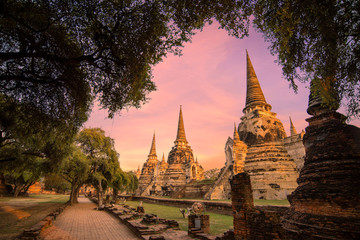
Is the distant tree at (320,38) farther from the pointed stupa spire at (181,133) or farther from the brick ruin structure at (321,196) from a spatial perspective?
the pointed stupa spire at (181,133)

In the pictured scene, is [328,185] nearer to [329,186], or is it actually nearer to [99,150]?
[329,186]

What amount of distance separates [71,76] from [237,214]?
6.37 meters

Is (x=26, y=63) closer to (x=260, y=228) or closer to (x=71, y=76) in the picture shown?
(x=71, y=76)

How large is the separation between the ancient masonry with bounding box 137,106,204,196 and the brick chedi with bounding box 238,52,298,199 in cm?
1349

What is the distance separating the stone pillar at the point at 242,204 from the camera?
18.3 feet

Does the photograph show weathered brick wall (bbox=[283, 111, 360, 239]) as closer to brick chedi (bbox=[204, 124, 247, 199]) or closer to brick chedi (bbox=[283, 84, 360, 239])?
brick chedi (bbox=[283, 84, 360, 239])

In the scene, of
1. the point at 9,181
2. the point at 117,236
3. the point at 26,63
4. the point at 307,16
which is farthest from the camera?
the point at 9,181

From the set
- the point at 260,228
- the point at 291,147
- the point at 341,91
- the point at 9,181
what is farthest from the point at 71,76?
the point at 9,181

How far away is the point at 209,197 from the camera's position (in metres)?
21.7

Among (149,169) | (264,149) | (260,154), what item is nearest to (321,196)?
(260,154)

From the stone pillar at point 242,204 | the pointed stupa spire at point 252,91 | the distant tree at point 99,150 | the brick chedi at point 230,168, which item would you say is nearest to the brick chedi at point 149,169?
the distant tree at point 99,150

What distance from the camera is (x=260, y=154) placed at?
22094 mm

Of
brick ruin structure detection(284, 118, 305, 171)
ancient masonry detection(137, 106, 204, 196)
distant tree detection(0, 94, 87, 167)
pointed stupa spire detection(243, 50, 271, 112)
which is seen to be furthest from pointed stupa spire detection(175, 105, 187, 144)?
distant tree detection(0, 94, 87, 167)

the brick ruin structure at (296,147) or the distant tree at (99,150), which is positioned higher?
the brick ruin structure at (296,147)
